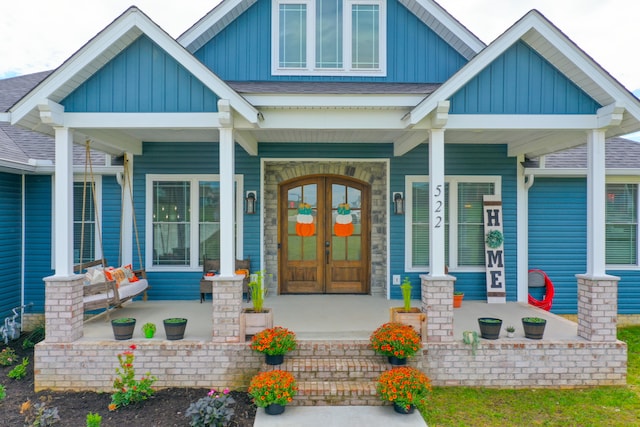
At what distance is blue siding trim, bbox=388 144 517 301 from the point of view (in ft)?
22.5

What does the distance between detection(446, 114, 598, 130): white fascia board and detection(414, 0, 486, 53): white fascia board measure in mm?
2246

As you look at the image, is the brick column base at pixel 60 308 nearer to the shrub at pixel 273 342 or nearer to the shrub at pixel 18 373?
the shrub at pixel 18 373

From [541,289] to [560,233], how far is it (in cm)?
102

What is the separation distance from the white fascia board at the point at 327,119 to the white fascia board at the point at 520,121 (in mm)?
690

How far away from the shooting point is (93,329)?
5184mm

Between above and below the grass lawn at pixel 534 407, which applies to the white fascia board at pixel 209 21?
above

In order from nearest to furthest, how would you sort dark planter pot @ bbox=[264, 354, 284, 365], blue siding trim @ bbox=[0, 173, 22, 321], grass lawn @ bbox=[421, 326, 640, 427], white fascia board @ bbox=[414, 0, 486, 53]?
grass lawn @ bbox=[421, 326, 640, 427] → dark planter pot @ bbox=[264, 354, 284, 365] → blue siding trim @ bbox=[0, 173, 22, 321] → white fascia board @ bbox=[414, 0, 486, 53]

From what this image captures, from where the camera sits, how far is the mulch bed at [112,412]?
3887 mm

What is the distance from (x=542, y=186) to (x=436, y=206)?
3.46 m

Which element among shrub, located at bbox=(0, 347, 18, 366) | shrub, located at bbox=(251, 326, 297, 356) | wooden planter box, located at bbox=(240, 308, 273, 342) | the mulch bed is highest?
wooden planter box, located at bbox=(240, 308, 273, 342)

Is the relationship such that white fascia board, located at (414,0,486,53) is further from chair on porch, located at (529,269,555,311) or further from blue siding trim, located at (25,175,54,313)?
blue siding trim, located at (25,175,54,313)

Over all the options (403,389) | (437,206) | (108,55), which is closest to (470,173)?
(437,206)

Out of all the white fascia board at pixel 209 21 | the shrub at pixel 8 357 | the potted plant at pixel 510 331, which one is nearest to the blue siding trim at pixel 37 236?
the shrub at pixel 8 357

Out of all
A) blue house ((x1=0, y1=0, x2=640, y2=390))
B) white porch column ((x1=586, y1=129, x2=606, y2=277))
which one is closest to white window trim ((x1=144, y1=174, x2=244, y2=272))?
blue house ((x1=0, y1=0, x2=640, y2=390))
